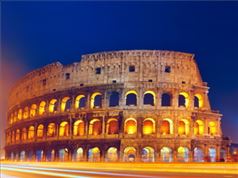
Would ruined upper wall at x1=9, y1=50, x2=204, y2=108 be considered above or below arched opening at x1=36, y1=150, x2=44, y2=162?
above

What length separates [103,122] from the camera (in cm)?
3203

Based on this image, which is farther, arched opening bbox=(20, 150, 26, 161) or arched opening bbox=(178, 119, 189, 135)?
arched opening bbox=(20, 150, 26, 161)

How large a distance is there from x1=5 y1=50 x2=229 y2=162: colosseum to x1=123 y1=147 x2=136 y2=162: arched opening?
84 millimetres

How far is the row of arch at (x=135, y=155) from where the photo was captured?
30.3 meters

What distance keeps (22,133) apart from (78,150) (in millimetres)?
8991

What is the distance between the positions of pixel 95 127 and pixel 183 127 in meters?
7.91

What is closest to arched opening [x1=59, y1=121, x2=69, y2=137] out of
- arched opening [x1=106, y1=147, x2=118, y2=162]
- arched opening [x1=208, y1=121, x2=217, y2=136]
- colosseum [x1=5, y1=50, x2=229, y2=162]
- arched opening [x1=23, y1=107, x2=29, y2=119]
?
colosseum [x1=5, y1=50, x2=229, y2=162]

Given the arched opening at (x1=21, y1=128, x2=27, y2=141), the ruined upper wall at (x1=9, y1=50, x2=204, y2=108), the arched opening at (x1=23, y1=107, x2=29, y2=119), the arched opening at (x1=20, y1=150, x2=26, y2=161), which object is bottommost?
the arched opening at (x1=20, y1=150, x2=26, y2=161)

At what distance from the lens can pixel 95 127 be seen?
33594mm

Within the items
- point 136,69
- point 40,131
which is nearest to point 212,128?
point 136,69

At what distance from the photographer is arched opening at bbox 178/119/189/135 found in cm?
3197

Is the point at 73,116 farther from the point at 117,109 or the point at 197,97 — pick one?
the point at 197,97

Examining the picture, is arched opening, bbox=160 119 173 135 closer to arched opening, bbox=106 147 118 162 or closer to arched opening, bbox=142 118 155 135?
arched opening, bbox=142 118 155 135

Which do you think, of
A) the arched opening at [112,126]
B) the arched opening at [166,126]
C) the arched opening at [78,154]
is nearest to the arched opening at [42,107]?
the arched opening at [78,154]
